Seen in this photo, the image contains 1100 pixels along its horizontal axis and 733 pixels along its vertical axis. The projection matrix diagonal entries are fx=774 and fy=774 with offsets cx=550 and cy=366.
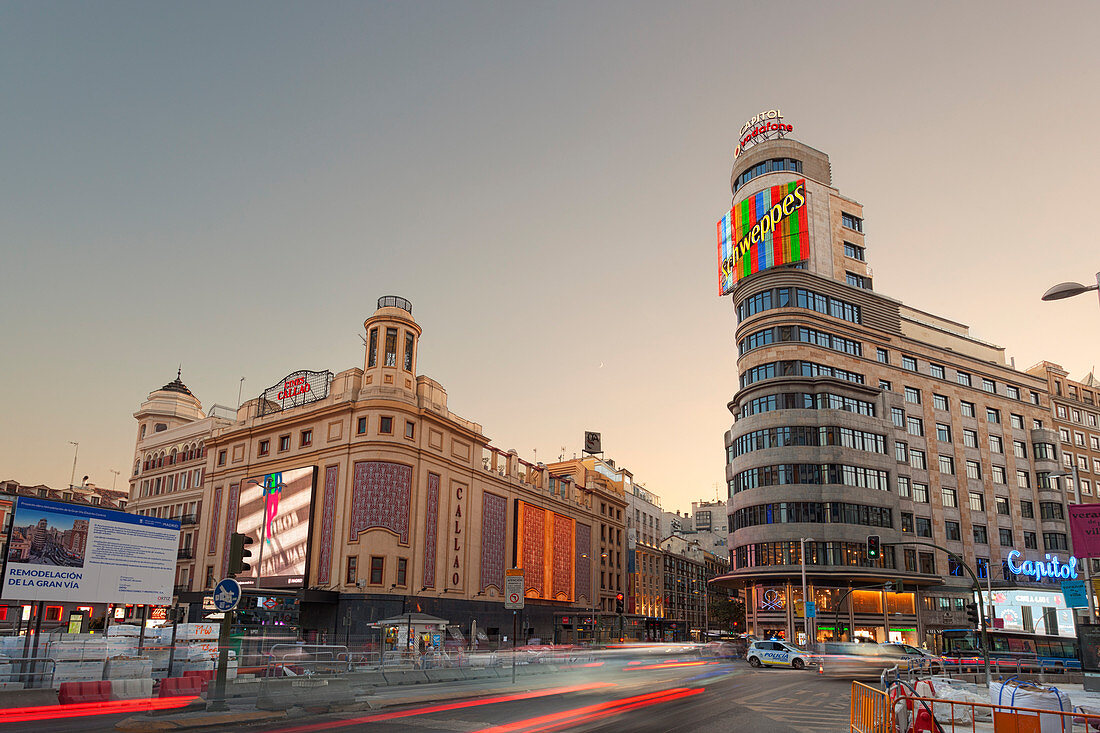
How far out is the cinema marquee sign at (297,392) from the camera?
61.3 metres

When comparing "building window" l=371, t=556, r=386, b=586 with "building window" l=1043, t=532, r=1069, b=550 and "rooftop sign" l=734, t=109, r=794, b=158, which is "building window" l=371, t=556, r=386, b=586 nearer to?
"rooftop sign" l=734, t=109, r=794, b=158

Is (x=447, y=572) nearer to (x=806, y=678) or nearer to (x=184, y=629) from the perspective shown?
(x=184, y=629)

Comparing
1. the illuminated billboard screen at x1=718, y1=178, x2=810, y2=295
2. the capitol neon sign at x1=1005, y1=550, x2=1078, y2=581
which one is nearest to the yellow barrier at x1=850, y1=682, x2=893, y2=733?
the illuminated billboard screen at x1=718, y1=178, x2=810, y2=295

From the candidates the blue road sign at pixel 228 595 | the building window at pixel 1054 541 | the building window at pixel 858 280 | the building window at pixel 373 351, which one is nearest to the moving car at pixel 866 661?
the blue road sign at pixel 228 595

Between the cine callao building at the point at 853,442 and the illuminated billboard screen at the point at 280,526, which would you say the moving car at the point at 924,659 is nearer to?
the cine callao building at the point at 853,442

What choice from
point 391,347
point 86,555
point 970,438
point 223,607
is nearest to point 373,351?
point 391,347

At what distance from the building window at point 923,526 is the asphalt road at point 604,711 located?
46.1 metres

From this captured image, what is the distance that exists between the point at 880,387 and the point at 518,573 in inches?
2229

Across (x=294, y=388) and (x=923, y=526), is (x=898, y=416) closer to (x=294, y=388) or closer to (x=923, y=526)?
(x=923, y=526)

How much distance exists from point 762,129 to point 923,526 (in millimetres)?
43446

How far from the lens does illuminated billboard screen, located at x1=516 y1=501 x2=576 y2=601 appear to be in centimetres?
7050

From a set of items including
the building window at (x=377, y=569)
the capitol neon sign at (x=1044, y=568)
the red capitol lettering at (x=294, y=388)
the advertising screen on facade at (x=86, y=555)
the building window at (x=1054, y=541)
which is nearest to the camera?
the advertising screen on facade at (x=86, y=555)

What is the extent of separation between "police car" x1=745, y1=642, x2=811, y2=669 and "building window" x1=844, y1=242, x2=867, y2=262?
46.4m

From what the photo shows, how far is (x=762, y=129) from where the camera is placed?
82.8 meters
